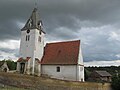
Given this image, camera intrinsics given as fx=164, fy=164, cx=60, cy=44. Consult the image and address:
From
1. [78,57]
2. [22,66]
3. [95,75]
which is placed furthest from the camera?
[95,75]

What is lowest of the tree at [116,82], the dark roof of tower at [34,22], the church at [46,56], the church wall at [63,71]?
the tree at [116,82]

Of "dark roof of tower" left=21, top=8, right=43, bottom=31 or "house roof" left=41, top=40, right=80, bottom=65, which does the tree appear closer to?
"house roof" left=41, top=40, right=80, bottom=65

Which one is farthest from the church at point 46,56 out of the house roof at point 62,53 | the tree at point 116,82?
the tree at point 116,82


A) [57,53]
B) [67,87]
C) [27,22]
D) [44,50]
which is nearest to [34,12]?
[27,22]

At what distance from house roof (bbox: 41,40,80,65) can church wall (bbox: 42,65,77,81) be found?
91 centimetres

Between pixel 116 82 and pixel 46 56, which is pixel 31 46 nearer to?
pixel 46 56

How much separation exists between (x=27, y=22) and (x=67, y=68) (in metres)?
15.9

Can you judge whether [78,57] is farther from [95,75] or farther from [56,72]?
[95,75]

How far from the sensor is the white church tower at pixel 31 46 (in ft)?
121

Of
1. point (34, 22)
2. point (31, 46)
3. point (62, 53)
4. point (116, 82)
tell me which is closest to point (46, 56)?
point (31, 46)

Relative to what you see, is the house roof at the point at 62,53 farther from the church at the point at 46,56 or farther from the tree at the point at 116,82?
the tree at the point at 116,82

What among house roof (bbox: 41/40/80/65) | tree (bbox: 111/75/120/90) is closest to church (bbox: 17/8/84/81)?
house roof (bbox: 41/40/80/65)

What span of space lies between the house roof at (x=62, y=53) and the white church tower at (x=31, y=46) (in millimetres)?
1835

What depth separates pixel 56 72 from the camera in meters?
35.8
